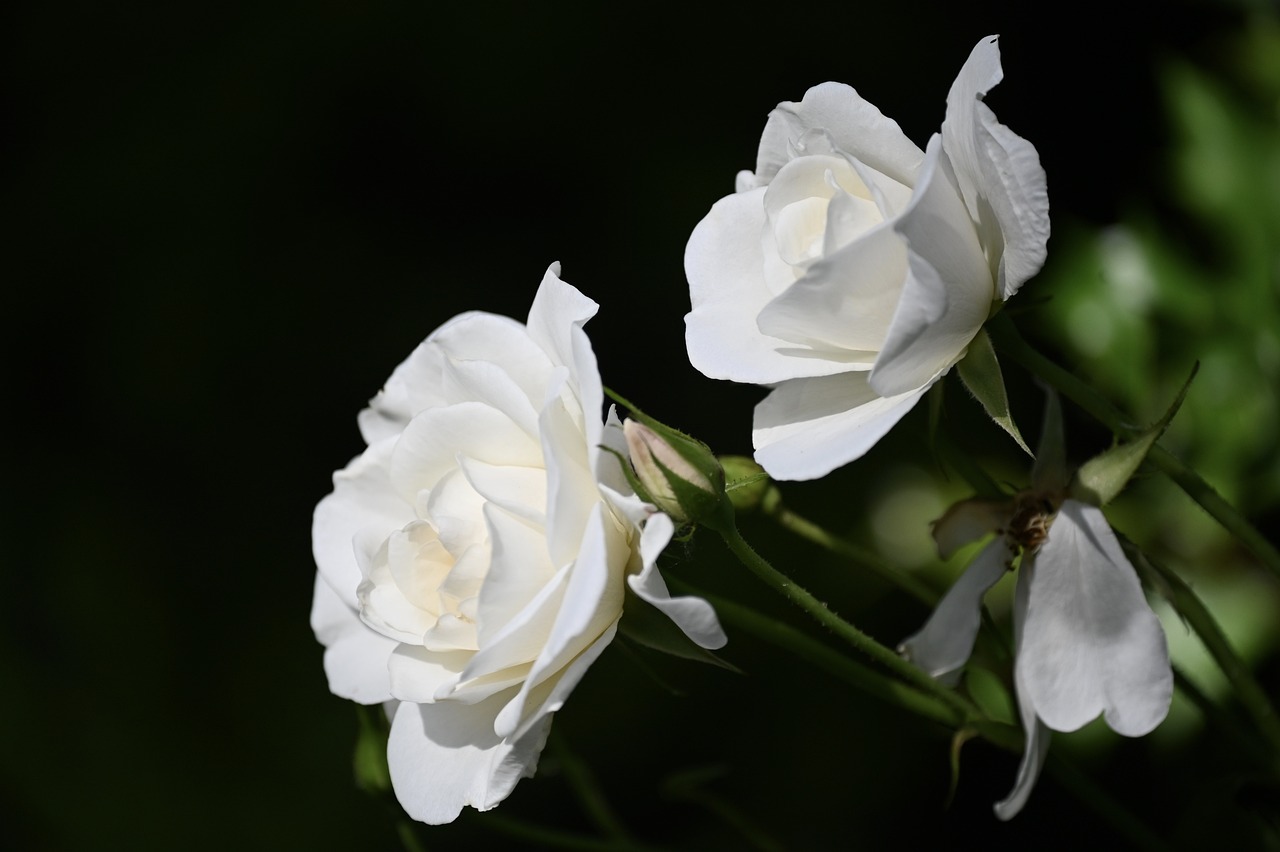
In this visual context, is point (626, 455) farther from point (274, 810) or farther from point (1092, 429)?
point (274, 810)

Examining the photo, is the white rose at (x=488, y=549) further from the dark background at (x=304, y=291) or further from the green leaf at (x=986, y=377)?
the dark background at (x=304, y=291)

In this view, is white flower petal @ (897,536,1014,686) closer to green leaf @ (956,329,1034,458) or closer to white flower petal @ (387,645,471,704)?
green leaf @ (956,329,1034,458)

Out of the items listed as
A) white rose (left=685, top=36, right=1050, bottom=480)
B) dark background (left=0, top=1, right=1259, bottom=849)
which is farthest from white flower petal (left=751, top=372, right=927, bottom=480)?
dark background (left=0, top=1, right=1259, bottom=849)

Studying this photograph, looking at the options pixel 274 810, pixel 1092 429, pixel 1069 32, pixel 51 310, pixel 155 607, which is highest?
pixel 1069 32

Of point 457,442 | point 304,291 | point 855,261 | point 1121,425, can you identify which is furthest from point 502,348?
point 304,291

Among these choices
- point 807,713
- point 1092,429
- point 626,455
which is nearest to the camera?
point 626,455

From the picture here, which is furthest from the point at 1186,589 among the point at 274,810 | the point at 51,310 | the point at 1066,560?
the point at 51,310
